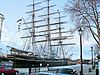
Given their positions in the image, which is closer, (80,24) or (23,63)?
(80,24)

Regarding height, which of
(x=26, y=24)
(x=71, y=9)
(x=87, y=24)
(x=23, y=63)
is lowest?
(x=23, y=63)

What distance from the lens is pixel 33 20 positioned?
93.4 meters

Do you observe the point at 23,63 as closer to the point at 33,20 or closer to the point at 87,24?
the point at 33,20

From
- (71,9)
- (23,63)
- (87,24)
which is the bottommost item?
(23,63)

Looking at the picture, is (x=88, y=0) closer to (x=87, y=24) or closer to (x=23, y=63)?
(x=87, y=24)

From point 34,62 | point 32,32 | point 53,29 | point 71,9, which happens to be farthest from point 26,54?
point 71,9

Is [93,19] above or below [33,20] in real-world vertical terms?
below

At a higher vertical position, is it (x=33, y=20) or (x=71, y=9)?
(x=33, y=20)

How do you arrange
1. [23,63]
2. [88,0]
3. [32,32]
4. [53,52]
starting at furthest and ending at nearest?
[53,52]
[32,32]
[23,63]
[88,0]

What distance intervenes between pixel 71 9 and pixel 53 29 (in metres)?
67.5

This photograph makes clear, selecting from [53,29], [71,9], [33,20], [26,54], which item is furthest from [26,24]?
[71,9]

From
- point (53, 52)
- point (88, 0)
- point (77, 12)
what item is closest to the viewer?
point (88, 0)

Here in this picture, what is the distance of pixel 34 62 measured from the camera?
75.4 meters

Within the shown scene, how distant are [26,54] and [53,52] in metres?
25.4
